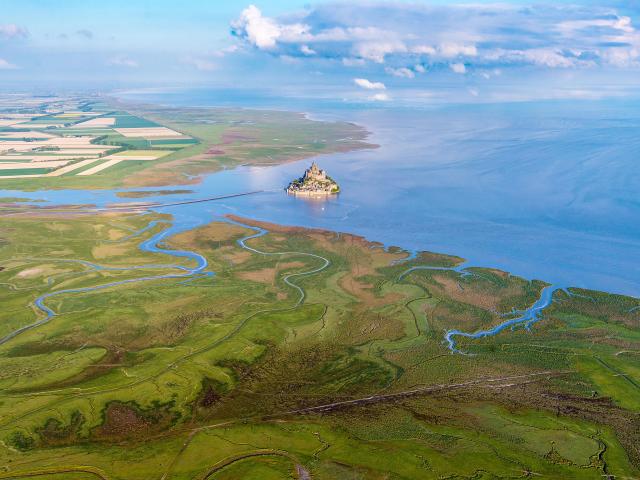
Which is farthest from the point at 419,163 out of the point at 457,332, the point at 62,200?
the point at 457,332

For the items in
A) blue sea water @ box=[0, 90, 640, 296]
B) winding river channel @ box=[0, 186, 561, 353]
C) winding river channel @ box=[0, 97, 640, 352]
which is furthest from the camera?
blue sea water @ box=[0, 90, 640, 296]

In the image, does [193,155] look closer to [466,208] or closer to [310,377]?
[466,208]

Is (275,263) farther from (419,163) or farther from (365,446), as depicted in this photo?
Result: (419,163)

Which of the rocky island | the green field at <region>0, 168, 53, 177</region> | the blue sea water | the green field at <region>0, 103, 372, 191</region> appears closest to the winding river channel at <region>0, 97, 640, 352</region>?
the blue sea water

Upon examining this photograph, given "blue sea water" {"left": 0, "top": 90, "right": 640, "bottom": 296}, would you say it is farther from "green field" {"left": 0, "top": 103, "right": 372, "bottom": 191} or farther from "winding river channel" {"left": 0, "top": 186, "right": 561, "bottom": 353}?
"green field" {"left": 0, "top": 103, "right": 372, "bottom": 191}

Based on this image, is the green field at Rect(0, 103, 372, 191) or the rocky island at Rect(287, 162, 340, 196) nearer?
the rocky island at Rect(287, 162, 340, 196)

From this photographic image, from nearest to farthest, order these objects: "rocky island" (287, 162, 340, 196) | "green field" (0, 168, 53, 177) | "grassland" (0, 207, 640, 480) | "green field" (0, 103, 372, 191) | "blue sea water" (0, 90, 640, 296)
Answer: "grassland" (0, 207, 640, 480) < "blue sea water" (0, 90, 640, 296) < "rocky island" (287, 162, 340, 196) < "green field" (0, 103, 372, 191) < "green field" (0, 168, 53, 177)
